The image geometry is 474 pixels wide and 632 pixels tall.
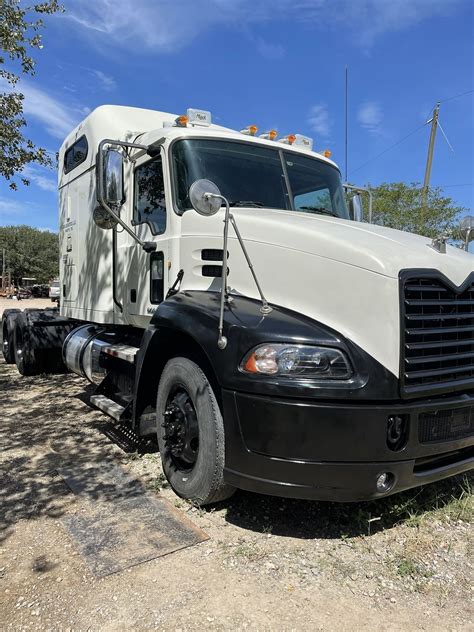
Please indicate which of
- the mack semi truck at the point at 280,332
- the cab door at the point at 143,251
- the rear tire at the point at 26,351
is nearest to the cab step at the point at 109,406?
the mack semi truck at the point at 280,332

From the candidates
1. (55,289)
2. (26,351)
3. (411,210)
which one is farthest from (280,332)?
(55,289)

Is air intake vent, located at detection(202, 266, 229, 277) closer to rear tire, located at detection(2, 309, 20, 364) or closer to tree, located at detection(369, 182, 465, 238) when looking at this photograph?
rear tire, located at detection(2, 309, 20, 364)

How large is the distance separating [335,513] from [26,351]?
6.32 metres

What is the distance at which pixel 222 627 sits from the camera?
2.38m

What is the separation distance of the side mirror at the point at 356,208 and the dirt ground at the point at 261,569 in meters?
2.81

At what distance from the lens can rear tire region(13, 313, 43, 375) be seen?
8133mm

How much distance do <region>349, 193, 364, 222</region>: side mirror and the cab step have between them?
311 centimetres

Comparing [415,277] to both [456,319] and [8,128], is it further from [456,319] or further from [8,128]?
[8,128]

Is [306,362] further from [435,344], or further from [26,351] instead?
[26,351]

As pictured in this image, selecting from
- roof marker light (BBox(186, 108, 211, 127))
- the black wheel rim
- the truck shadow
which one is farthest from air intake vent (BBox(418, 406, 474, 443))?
roof marker light (BBox(186, 108, 211, 127))

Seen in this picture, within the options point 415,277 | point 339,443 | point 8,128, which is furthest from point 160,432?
point 8,128

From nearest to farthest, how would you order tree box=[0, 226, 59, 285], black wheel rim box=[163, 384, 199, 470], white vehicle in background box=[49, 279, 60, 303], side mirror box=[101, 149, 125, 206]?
black wheel rim box=[163, 384, 199, 470] → side mirror box=[101, 149, 125, 206] → white vehicle in background box=[49, 279, 60, 303] → tree box=[0, 226, 59, 285]

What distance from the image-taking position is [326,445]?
2.75 m

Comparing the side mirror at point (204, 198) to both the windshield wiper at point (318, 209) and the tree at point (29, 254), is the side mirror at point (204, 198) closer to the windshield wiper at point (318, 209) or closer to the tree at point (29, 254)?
the windshield wiper at point (318, 209)
